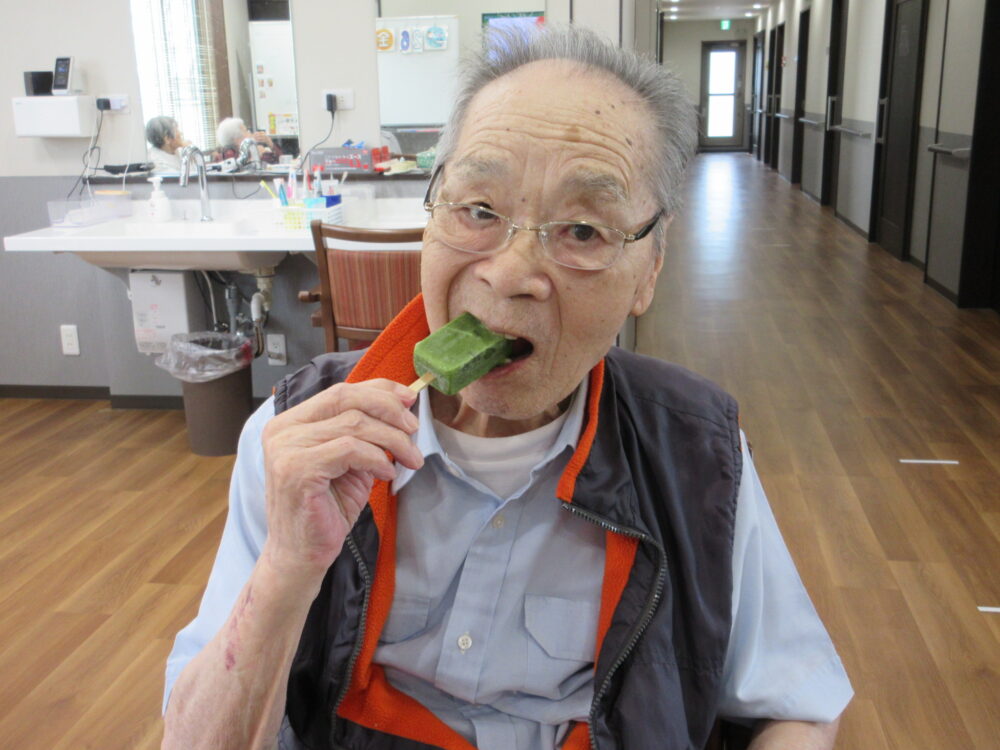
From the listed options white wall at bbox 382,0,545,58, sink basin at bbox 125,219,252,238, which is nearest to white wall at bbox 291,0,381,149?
white wall at bbox 382,0,545,58

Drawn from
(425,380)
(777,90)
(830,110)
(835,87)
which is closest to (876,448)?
(425,380)

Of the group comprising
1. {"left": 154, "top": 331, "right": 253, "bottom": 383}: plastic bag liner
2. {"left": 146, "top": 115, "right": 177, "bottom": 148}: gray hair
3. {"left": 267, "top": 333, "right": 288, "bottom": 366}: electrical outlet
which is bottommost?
{"left": 267, "top": 333, "right": 288, "bottom": 366}: electrical outlet

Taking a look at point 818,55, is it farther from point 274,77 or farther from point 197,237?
point 197,237

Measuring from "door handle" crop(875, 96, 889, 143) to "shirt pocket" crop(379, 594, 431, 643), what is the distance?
7.63 meters

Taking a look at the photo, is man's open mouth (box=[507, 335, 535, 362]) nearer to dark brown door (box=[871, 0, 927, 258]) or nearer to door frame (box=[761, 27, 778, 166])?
dark brown door (box=[871, 0, 927, 258])

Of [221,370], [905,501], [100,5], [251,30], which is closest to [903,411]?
[905,501]

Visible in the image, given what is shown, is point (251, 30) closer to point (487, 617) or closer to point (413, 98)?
point (413, 98)

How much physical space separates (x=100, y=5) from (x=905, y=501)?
379cm

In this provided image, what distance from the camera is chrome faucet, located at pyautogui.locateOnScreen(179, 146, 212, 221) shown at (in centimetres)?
387

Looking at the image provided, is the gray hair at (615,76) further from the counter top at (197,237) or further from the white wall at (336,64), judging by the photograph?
the white wall at (336,64)

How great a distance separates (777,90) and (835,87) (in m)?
4.86

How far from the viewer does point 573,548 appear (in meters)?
1.12

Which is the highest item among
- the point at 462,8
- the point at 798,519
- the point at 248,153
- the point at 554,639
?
the point at 462,8

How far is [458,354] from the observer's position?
98cm
